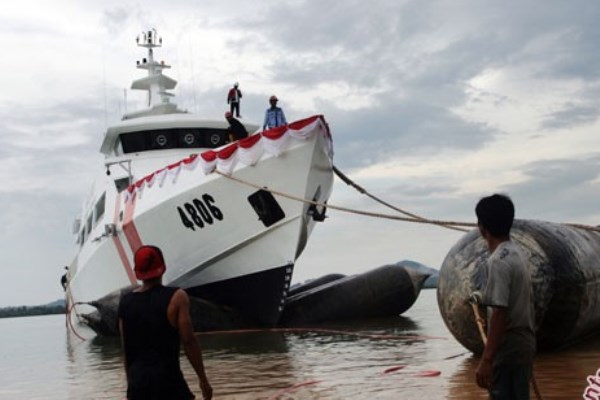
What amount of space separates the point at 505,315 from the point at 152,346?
6.61 feet

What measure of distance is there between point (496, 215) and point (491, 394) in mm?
948

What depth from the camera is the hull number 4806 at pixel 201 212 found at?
50.3ft

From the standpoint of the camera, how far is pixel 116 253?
59.0 feet

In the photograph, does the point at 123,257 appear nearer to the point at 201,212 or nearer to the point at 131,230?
the point at 131,230

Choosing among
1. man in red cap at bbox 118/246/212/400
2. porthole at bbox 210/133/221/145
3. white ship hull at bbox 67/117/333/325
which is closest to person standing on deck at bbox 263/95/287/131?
white ship hull at bbox 67/117/333/325

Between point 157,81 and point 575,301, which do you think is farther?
point 157,81

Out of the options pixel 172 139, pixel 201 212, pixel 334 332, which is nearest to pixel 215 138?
pixel 172 139

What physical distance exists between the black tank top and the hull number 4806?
11.2m

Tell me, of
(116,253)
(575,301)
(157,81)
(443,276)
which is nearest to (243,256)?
(116,253)

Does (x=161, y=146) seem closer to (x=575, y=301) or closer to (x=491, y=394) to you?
(x=575, y=301)

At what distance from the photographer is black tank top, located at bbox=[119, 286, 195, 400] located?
408cm

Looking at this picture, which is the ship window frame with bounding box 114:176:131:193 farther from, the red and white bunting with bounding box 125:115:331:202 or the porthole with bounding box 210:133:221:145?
the red and white bunting with bounding box 125:115:331:202

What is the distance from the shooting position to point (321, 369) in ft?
30.0

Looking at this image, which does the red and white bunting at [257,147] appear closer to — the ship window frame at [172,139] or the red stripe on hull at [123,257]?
the red stripe on hull at [123,257]
